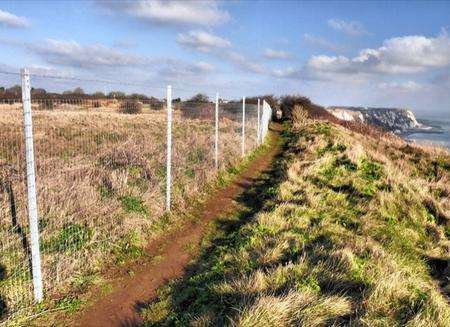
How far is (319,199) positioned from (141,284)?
14.9 ft

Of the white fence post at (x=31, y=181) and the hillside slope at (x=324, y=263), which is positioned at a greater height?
the white fence post at (x=31, y=181)

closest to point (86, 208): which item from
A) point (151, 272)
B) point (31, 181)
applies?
point (151, 272)

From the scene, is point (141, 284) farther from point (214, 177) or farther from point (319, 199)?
point (214, 177)

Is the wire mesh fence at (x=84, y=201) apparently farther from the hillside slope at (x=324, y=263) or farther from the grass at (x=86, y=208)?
the hillside slope at (x=324, y=263)

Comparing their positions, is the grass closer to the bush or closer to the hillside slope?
the bush

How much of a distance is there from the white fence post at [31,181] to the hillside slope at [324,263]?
1218 millimetres

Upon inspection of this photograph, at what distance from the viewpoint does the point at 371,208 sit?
8.38 metres

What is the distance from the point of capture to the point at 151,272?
5754 mm

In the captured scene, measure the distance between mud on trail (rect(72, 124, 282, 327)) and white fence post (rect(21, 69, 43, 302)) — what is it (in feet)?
1.94

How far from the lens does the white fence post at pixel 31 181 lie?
4.14 m

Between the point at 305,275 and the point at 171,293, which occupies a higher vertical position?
the point at 305,275

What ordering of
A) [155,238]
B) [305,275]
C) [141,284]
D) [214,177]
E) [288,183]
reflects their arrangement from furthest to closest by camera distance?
1. [214,177]
2. [288,183]
3. [155,238]
4. [141,284]
5. [305,275]

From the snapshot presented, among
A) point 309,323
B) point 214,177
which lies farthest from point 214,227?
point 309,323

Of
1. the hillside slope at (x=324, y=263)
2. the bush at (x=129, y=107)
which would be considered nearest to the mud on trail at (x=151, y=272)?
the hillside slope at (x=324, y=263)
